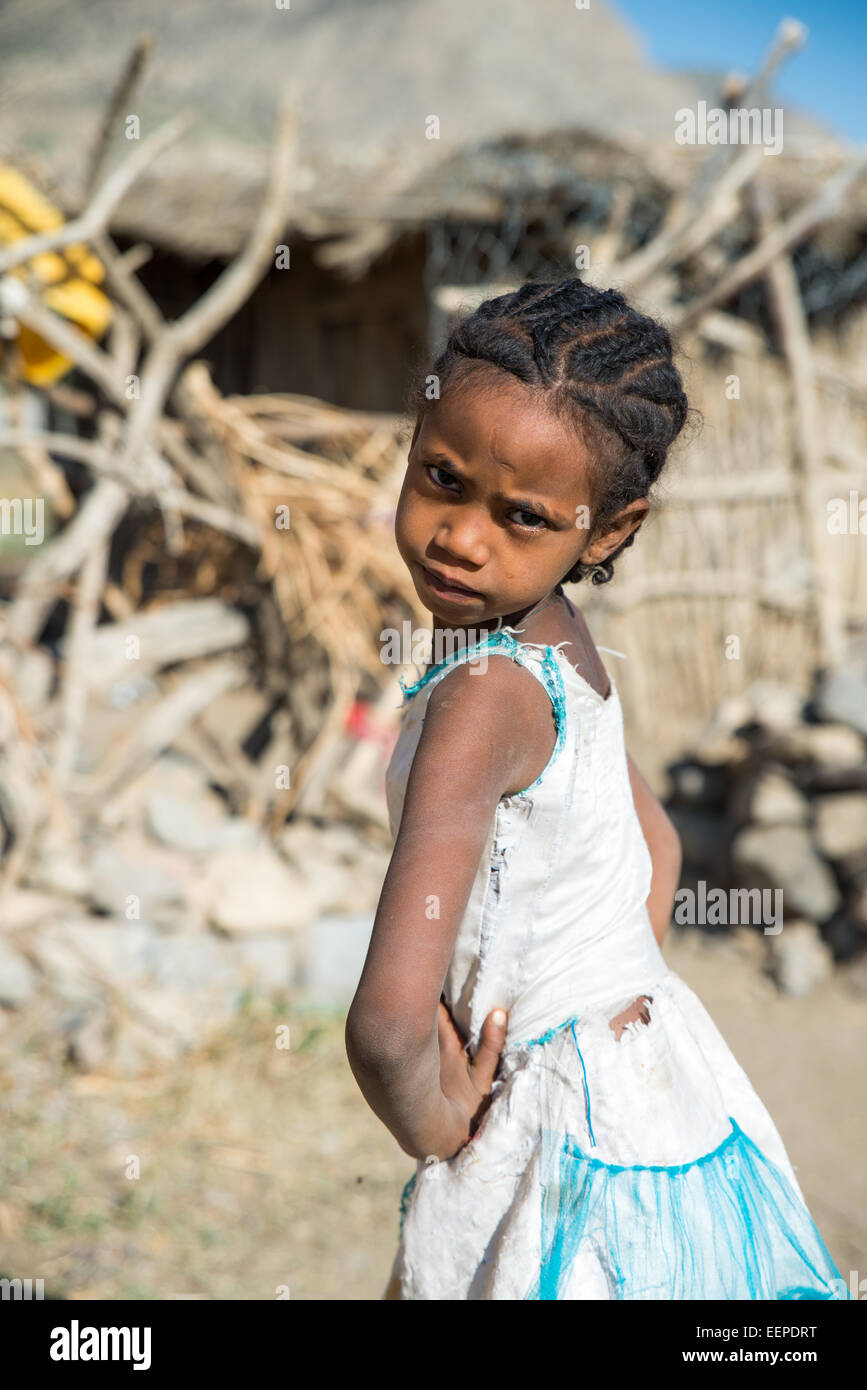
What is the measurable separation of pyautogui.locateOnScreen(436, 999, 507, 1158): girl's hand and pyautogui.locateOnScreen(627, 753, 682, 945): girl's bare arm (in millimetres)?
371

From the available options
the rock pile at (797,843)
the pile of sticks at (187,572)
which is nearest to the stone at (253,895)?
the pile of sticks at (187,572)

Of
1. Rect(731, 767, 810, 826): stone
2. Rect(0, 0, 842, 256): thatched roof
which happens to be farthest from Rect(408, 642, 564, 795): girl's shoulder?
Rect(0, 0, 842, 256): thatched roof

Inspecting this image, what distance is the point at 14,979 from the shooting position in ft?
11.7

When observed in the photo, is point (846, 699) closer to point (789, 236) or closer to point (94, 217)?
point (789, 236)

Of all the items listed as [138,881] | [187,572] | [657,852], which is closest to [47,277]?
[187,572]

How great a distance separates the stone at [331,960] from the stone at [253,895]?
108 mm

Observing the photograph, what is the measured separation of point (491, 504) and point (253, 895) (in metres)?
3.30

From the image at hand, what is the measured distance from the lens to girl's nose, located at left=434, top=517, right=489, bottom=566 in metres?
1.11

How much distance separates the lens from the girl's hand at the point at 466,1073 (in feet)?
3.88

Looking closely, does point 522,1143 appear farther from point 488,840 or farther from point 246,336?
point 246,336

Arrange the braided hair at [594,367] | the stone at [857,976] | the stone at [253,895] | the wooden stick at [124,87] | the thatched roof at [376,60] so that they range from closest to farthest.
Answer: the braided hair at [594,367], the wooden stick at [124,87], the stone at [253,895], the stone at [857,976], the thatched roof at [376,60]

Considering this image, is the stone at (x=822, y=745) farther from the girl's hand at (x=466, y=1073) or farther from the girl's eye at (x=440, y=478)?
the girl's eye at (x=440, y=478)

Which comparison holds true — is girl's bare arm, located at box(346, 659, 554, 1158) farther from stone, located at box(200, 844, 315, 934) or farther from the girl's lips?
stone, located at box(200, 844, 315, 934)
